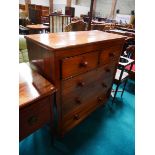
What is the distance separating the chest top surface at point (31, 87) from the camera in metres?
0.81

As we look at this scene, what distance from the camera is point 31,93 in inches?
33.4

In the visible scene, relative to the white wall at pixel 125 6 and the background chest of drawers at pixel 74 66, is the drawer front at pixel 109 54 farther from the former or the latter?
the white wall at pixel 125 6

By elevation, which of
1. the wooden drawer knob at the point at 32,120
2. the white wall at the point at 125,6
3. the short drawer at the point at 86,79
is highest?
the white wall at the point at 125,6

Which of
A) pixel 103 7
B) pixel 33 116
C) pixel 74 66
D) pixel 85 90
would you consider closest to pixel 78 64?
pixel 74 66

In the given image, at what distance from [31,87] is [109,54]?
837 mm

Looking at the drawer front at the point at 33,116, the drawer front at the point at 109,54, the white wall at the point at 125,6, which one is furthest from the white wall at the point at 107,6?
the drawer front at the point at 33,116

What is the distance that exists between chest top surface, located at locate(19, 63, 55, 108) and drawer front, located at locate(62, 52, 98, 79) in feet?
0.51

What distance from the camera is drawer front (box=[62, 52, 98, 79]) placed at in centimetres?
98

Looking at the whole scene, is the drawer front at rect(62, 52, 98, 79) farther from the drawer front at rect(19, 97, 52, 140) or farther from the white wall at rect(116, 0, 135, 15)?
the white wall at rect(116, 0, 135, 15)

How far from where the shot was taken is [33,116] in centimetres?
92

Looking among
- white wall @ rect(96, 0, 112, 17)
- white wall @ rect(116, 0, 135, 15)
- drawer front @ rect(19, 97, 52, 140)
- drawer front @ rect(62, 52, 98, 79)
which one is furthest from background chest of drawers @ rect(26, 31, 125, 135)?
white wall @ rect(96, 0, 112, 17)
